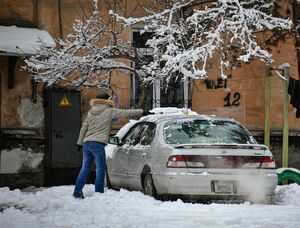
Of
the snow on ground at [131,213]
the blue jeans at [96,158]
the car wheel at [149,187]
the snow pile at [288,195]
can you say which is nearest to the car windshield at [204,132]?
the car wheel at [149,187]

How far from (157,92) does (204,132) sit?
686cm

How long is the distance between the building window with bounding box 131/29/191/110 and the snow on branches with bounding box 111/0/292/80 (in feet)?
7.42

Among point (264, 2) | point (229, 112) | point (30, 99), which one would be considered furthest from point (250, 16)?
point (30, 99)

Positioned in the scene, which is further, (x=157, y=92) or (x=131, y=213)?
(x=157, y=92)

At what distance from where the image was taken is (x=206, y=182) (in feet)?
28.0

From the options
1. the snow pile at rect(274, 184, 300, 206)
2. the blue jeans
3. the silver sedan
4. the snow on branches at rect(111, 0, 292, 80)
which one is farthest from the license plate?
the snow on branches at rect(111, 0, 292, 80)

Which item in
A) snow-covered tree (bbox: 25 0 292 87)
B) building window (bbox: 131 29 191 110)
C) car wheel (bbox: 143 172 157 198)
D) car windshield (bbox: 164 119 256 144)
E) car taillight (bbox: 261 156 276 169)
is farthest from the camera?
building window (bbox: 131 29 191 110)

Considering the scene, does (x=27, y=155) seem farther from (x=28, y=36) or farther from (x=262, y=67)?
(x=262, y=67)

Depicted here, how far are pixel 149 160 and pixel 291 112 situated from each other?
6.40 meters

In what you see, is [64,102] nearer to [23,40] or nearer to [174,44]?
[23,40]

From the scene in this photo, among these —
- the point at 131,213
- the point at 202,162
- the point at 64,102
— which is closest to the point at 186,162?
the point at 202,162

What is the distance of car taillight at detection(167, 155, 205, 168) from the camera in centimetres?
859

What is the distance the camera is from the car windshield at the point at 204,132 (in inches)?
361

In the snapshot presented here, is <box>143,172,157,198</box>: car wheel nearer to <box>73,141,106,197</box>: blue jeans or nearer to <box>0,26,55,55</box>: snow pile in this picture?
<box>73,141,106,197</box>: blue jeans
